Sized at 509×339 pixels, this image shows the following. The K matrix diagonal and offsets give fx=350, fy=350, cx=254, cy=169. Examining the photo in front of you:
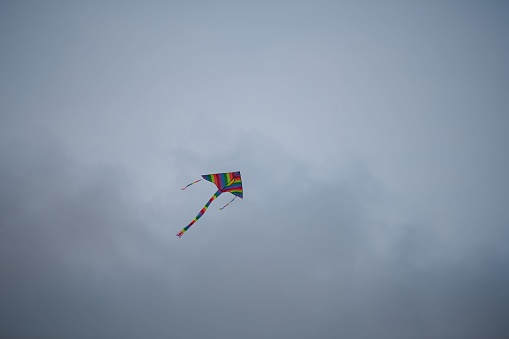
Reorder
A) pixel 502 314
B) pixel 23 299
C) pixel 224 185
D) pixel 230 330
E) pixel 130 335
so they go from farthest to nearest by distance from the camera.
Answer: pixel 502 314, pixel 230 330, pixel 130 335, pixel 23 299, pixel 224 185

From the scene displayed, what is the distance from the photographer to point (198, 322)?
80.8 meters

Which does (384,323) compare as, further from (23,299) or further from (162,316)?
(23,299)

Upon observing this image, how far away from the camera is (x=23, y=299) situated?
69750 millimetres

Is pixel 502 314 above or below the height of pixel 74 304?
above

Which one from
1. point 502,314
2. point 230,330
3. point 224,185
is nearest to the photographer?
point 224,185

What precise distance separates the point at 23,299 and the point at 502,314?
10875cm

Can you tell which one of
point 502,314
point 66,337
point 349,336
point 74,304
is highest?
point 502,314

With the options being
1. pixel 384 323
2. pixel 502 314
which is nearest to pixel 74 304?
pixel 384 323

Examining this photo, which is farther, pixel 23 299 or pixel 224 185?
pixel 23 299

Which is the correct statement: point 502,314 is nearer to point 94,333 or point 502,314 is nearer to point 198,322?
point 198,322

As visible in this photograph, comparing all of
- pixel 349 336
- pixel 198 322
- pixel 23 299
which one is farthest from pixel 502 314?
pixel 23 299

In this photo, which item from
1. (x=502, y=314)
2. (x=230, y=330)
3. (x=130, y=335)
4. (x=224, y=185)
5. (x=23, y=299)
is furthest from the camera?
(x=502, y=314)

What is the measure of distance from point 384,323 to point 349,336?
30.1 ft

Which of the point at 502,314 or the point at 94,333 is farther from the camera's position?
the point at 502,314
